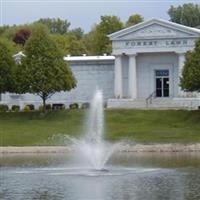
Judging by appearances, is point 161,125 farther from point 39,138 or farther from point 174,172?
point 174,172

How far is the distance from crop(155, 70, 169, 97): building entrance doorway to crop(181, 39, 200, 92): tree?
13574 mm

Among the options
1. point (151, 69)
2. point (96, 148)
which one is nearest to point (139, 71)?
point (151, 69)

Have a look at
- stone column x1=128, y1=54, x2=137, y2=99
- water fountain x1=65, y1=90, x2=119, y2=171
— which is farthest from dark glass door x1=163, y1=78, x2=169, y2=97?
water fountain x1=65, y1=90, x2=119, y2=171

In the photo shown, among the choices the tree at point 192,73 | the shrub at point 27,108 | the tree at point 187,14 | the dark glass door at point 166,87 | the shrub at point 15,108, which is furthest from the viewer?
the tree at point 187,14

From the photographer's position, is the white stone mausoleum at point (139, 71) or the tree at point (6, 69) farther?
the white stone mausoleum at point (139, 71)

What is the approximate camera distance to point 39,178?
122 feet

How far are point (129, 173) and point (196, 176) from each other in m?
4.00

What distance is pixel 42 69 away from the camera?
7025 cm

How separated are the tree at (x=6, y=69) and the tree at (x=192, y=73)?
16.5 m

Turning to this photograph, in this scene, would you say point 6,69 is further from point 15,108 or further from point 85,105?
point 85,105

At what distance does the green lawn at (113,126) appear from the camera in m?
57.4

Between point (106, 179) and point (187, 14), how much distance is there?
438 feet

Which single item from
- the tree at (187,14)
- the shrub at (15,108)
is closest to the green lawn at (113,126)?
the shrub at (15,108)

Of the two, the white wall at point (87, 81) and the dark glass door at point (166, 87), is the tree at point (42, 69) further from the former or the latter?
the dark glass door at point (166, 87)
